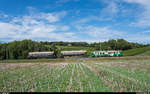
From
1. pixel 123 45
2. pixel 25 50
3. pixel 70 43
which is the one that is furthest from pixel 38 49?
pixel 123 45

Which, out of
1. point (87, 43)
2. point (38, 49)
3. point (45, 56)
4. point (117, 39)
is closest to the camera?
point (45, 56)

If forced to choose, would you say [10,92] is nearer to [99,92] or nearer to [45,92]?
[45,92]

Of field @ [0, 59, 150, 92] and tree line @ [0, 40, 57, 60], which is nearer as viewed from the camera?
field @ [0, 59, 150, 92]

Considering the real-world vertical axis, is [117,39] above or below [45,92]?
above

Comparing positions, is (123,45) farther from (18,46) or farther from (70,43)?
(18,46)

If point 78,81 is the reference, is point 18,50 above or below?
above

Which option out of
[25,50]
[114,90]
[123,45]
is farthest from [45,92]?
[123,45]

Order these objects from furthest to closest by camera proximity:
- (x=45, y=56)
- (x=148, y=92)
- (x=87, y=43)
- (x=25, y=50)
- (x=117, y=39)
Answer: (x=87, y=43) < (x=117, y=39) < (x=25, y=50) < (x=45, y=56) < (x=148, y=92)

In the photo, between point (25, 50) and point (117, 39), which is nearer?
point (25, 50)

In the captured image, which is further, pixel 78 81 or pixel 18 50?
pixel 18 50

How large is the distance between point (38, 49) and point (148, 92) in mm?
87671

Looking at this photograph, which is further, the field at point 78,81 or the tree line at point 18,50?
the tree line at point 18,50

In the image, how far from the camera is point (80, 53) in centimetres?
7675

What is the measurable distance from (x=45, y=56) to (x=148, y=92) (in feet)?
224
